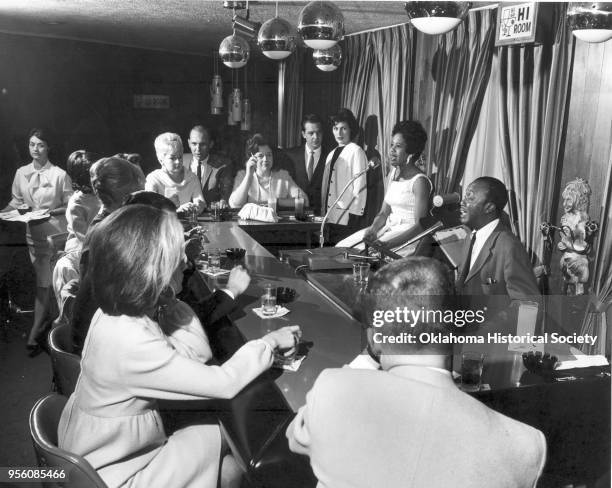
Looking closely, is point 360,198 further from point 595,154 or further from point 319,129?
point 595,154

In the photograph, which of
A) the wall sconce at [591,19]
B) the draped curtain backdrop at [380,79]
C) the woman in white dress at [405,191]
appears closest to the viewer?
the wall sconce at [591,19]

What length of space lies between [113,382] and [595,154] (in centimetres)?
266

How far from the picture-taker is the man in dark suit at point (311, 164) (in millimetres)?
4793

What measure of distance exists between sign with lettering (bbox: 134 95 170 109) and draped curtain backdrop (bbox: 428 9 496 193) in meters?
4.61

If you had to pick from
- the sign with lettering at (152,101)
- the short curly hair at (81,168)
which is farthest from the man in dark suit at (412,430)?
the sign with lettering at (152,101)

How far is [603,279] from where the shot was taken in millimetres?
2934

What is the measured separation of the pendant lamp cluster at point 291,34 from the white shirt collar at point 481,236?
106 centimetres

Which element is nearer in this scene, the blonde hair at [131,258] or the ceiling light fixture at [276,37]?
the blonde hair at [131,258]

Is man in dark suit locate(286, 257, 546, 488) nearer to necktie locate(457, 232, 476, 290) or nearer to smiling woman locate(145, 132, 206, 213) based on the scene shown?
necktie locate(457, 232, 476, 290)

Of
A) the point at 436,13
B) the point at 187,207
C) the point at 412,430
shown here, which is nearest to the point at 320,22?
the point at 436,13

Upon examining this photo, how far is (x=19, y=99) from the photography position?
6.90m

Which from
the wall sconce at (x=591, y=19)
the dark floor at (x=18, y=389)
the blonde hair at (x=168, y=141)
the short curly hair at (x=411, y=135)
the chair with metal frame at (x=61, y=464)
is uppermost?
the wall sconce at (x=591, y=19)

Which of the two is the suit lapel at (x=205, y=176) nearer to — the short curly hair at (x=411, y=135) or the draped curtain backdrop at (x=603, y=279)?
the short curly hair at (x=411, y=135)

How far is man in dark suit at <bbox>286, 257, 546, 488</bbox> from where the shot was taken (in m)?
0.97
